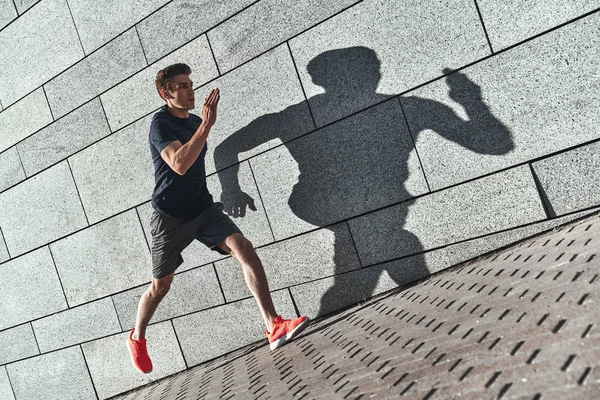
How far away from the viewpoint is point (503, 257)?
478cm

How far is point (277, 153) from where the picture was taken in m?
6.02

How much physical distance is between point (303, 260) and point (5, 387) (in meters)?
4.35

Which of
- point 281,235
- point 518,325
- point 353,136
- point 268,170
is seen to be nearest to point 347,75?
point 353,136

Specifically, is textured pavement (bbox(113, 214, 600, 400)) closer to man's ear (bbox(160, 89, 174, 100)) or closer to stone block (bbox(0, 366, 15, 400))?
man's ear (bbox(160, 89, 174, 100))

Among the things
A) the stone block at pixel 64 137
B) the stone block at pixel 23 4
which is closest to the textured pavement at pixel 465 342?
the stone block at pixel 64 137

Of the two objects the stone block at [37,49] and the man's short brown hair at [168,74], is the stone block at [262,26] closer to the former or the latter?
the man's short brown hair at [168,74]

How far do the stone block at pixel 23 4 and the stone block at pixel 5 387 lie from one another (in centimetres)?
393

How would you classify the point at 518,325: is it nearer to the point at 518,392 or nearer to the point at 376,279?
the point at 518,392

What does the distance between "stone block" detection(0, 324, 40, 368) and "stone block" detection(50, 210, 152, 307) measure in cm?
85

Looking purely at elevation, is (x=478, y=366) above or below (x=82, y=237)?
below

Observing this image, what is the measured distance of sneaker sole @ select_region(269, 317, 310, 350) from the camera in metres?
5.26

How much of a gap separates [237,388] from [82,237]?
11.2 ft

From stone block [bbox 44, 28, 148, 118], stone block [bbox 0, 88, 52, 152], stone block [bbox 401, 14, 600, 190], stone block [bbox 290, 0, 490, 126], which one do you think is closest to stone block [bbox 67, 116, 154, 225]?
stone block [bbox 44, 28, 148, 118]

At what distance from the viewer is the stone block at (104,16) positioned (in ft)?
21.7
